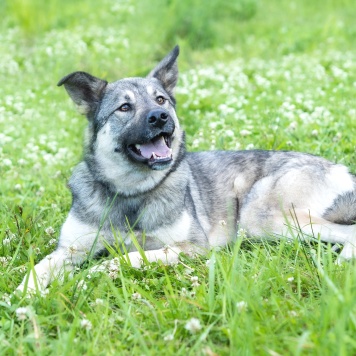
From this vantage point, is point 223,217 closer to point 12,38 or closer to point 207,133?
point 207,133

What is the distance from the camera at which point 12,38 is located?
11133 mm

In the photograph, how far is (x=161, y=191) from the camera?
451 cm

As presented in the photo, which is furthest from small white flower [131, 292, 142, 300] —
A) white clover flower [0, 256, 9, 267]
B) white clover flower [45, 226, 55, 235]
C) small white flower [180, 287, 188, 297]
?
white clover flower [45, 226, 55, 235]

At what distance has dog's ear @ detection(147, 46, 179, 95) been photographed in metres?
4.80

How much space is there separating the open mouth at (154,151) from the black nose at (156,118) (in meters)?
0.14

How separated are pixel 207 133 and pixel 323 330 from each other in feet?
13.3

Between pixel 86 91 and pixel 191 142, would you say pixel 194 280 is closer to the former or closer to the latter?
pixel 86 91

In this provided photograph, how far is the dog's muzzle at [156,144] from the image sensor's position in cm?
415

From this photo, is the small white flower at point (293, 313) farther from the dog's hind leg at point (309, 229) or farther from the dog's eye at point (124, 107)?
the dog's eye at point (124, 107)

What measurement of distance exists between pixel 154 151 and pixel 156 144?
0.06m

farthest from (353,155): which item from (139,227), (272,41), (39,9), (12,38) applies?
(39,9)

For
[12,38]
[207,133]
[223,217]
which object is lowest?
[223,217]

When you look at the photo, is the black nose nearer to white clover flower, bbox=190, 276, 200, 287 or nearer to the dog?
the dog

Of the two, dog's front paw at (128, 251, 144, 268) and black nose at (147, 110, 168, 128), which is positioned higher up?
black nose at (147, 110, 168, 128)
